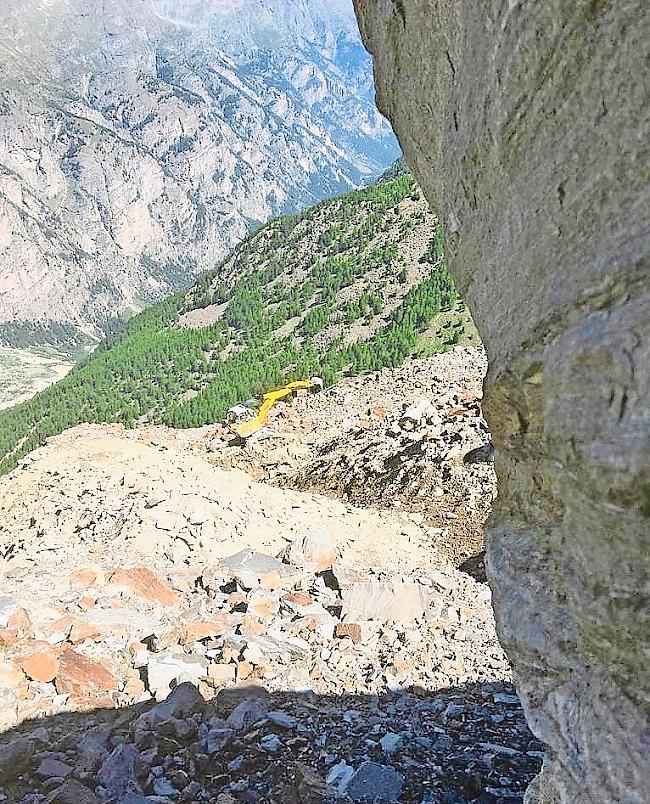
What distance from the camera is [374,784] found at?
6.74 metres

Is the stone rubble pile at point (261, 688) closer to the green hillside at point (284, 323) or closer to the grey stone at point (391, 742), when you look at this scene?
the grey stone at point (391, 742)

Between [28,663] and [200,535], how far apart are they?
4.72 meters

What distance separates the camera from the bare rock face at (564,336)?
3264mm

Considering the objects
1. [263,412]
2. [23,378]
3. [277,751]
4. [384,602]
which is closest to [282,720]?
[277,751]

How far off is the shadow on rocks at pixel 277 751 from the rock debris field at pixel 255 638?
22mm

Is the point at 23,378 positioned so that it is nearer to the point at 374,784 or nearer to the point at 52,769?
the point at 52,769

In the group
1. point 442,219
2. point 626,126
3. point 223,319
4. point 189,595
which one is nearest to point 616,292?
point 626,126

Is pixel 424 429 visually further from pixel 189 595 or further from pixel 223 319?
pixel 223 319

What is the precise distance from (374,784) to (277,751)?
3.88 feet

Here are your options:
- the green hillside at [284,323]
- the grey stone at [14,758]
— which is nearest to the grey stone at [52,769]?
the grey stone at [14,758]

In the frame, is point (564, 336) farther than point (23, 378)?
No

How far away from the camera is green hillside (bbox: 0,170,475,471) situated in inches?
1694

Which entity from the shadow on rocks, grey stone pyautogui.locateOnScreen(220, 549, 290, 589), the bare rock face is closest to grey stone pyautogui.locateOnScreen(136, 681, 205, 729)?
the shadow on rocks

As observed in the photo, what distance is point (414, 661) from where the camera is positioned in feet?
31.0
